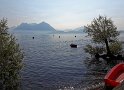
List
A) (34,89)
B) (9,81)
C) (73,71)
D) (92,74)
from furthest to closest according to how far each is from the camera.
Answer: (73,71) → (92,74) → (34,89) → (9,81)

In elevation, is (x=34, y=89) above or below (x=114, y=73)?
below

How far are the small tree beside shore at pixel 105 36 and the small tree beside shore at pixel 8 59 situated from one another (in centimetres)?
4303

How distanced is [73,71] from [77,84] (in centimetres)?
1347

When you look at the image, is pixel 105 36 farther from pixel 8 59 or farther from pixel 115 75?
pixel 8 59

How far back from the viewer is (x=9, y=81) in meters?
31.2

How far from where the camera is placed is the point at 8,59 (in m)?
30.3

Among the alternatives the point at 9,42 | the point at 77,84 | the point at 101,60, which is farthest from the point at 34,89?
the point at 101,60

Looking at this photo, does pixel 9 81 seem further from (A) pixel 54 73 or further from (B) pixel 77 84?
(A) pixel 54 73

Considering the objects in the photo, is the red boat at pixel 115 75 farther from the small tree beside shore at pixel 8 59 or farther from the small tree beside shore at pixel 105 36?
the small tree beside shore at pixel 105 36

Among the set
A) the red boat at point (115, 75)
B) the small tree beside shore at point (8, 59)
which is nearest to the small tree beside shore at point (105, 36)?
the red boat at point (115, 75)

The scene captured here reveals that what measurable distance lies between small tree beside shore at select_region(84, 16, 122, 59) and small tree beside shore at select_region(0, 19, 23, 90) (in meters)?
43.0

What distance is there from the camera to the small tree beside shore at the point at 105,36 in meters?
70.6

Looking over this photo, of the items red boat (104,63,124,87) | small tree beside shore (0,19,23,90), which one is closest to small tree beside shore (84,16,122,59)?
red boat (104,63,124,87)

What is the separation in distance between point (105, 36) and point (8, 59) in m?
45.6
